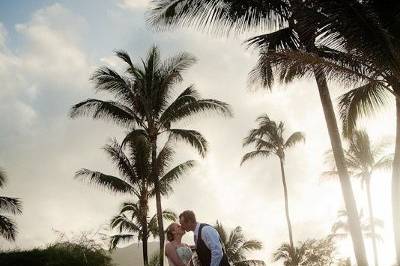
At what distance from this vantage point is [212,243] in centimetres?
573

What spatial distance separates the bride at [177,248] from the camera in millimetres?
6852

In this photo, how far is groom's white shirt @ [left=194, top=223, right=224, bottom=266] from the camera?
5.64 meters

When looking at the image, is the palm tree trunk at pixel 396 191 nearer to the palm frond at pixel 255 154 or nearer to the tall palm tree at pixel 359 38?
the tall palm tree at pixel 359 38

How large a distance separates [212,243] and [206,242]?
0.10 m

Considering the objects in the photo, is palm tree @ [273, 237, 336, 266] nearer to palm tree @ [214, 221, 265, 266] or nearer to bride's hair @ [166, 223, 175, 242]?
palm tree @ [214, 221, 265, 266]

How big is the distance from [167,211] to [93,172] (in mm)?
5919

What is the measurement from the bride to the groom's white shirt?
95 centimetres

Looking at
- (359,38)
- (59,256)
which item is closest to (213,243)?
(359,38)

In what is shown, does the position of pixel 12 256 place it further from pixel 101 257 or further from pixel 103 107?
pixel 103 107

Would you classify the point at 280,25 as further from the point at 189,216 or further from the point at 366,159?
A: the point at 366,159

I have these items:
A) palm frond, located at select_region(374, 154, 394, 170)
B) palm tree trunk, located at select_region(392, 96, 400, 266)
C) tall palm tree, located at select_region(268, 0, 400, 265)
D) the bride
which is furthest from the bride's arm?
palm frond, located at select_region(374, 154, 394, 170)

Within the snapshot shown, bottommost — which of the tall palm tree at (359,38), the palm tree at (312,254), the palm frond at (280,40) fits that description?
the palm tree at (312,254)

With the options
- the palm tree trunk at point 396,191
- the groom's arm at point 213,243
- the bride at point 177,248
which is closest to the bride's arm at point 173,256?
the bride at point 177,248

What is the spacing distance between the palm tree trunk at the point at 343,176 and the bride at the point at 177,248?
209 inches
